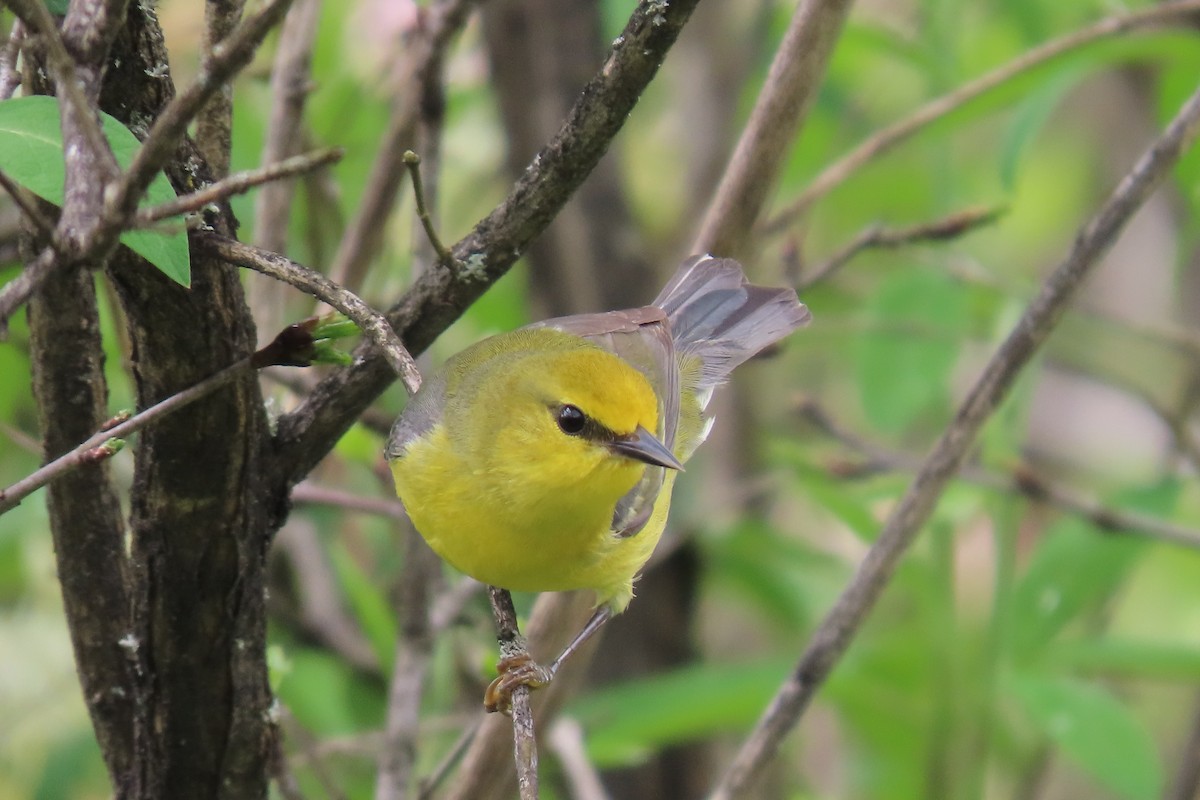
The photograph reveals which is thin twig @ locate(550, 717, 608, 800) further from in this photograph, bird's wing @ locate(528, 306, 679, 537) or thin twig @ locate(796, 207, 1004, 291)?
thin twig @ locate(796, 207, 1004, 291)

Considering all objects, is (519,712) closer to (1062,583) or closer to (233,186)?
(233,186)

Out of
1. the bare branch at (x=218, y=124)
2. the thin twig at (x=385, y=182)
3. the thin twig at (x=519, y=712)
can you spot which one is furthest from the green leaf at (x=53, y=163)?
the thin twig at (x=385, y=182)

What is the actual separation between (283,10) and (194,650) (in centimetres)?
86

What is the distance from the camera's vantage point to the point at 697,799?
392 centimetres

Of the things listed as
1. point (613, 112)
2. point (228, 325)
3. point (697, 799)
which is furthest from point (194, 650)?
point (697, 799)

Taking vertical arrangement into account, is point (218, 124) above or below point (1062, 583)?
above

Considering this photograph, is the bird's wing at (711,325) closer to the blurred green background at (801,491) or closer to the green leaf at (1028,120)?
the blurred green background at (801,491)

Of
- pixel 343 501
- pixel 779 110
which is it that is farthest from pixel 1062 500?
pixel 343 501

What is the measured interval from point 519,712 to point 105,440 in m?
0.56

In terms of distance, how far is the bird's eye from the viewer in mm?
2121

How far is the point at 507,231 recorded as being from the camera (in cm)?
154

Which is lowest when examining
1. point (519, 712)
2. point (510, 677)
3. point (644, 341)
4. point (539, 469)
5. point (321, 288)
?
point (519, 712)

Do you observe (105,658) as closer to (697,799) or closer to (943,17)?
(943,17)

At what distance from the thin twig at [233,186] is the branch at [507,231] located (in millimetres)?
449
